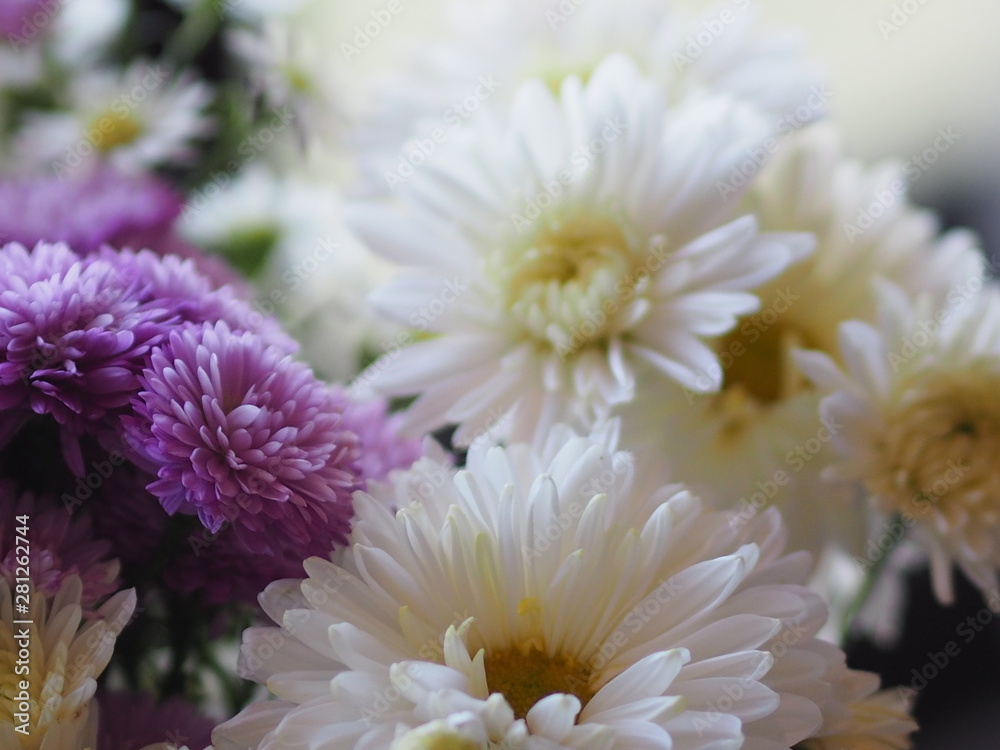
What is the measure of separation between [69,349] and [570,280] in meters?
0.20

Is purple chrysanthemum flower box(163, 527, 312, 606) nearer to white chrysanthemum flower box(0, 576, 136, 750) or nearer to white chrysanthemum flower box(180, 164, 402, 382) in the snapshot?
white chrysanthemum flower box(0, 576, 136, 750)

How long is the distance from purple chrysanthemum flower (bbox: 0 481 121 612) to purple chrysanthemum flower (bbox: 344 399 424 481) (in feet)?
0.30

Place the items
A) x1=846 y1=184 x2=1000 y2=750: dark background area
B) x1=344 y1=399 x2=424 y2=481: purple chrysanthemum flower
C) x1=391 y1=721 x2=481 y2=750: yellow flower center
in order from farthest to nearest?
x1=846 y1=184 x2=1000 y2=750: dark background area
x1=344 y1=399 x2=424 y2=481: purple chrysanthemum flower
x1=391 y1=721 x2=481 y2=750: yellow flower center

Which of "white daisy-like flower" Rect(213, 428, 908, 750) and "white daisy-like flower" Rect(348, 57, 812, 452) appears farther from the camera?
"white daisy-like flower" Rect(348, 57, 812, 452)

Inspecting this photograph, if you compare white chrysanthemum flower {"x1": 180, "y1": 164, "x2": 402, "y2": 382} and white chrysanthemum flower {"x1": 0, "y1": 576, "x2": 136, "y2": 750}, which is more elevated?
white chrysanthemum flower {"x1": 180, "y1": 164, "x2": 402, "y2": 382}

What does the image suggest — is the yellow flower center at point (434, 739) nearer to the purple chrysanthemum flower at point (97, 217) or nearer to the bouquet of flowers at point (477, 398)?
the bouquet of flowers at point (477, 398)

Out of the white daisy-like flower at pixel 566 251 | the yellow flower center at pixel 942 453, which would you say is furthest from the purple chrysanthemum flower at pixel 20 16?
the yellow flower center at pixel 942 453

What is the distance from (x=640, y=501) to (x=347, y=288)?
30 centimetres

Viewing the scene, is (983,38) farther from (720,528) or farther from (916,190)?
(720,528)

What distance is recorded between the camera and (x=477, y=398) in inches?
14.5

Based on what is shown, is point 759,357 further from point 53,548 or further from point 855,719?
point 53,548

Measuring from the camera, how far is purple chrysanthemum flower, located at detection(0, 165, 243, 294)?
36cm

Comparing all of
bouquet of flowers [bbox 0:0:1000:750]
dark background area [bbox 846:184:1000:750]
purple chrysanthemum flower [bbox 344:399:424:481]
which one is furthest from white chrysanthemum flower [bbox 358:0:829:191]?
dark background area [bbox 846:184:1000:750]

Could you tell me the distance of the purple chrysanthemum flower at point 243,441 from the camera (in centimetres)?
26
